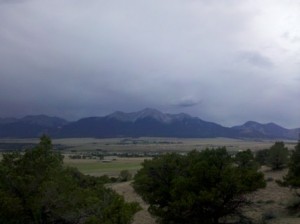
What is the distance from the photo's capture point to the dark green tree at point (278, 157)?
172ft

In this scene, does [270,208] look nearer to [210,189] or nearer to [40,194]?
[210,189]

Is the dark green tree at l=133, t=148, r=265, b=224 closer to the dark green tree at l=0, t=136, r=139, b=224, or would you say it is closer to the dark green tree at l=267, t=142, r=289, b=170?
the dark green tree at l=0, t=136, r=139, b=224

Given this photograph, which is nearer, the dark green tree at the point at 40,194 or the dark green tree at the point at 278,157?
the dark green tree at the point at 40,194

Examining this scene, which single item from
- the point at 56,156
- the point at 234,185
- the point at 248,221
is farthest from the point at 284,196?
the point at 56,156

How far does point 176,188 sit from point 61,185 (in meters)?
10.9

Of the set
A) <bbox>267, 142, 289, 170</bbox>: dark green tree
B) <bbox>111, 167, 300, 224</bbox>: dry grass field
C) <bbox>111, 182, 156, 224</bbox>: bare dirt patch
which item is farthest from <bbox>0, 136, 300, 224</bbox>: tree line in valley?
<bbox>267, 142, 289, 170</bbox>: dark green tree

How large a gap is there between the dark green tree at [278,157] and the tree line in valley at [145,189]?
14409 millimetres

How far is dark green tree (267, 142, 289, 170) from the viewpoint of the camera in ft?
172

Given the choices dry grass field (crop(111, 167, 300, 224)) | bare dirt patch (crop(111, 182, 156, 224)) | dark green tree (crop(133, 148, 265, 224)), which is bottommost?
bare dirt patch (crop(111, 182, 156, 224))

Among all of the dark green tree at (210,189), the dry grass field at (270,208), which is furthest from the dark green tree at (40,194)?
the dry grass field at (270,208)

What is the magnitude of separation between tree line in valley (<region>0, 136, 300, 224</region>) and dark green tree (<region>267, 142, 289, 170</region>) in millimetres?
14409

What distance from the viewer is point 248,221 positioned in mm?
30484

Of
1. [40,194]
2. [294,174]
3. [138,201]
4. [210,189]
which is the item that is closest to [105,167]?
[138,201]

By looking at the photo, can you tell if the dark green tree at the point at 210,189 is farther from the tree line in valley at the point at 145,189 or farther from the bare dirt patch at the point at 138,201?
the bare dirt patch at the point at 138,201
